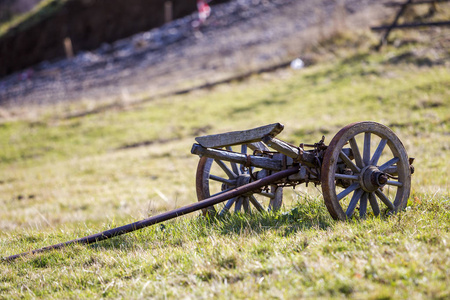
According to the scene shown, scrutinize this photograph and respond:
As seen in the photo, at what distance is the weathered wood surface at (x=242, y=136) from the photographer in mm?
3695

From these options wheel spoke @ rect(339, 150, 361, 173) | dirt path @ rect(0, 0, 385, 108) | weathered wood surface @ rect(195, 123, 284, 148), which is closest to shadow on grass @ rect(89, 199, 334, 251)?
wheel spoke @ rect(339, 150, 361, 173)

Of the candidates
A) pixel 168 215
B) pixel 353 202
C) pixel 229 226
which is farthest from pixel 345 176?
pixel 168 215

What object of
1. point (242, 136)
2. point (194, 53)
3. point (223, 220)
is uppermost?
point (194, 53)

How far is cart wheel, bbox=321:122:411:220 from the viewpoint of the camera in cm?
375

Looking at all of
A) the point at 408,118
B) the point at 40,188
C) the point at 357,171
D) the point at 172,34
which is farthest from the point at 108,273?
the point at 172,34

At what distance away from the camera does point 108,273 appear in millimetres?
3443

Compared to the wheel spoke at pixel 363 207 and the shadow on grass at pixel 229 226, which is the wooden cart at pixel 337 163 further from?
the shadow on grass at pixel 229 226

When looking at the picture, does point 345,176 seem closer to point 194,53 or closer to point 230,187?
point 230,187

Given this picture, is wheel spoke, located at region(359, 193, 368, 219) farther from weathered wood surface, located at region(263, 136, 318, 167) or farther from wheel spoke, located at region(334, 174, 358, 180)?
weathered wood surface, located at region(263, 136, 318, 167)

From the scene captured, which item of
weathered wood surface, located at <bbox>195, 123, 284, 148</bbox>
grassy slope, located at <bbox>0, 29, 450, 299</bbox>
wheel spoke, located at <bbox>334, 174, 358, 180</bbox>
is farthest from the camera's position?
wheel spoke, located at <bbox>334, 174, 358, 180</bbox>

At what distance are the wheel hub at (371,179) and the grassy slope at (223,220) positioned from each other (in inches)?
13.1

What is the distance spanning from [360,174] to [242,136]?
115cm

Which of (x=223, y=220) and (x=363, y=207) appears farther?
(x=223, y=220)

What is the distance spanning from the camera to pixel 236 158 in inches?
164
